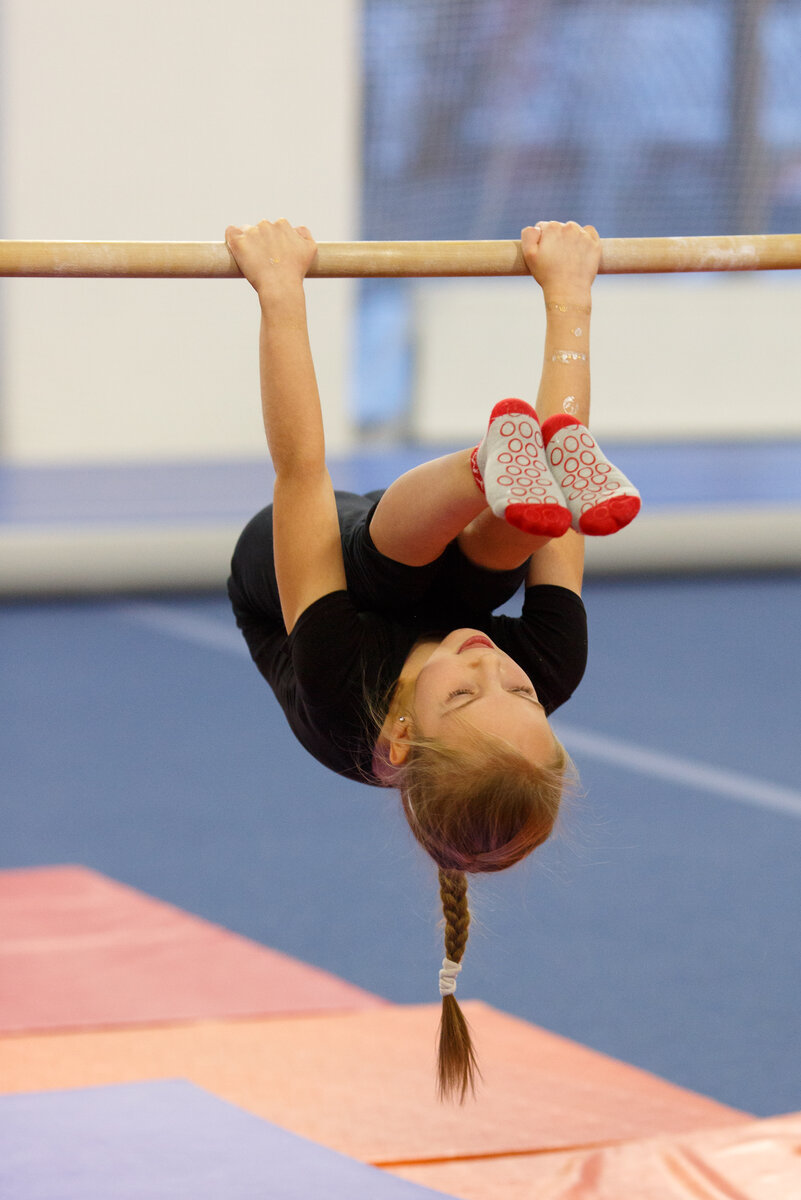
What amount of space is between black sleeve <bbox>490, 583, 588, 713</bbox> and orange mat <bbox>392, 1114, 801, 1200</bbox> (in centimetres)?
60

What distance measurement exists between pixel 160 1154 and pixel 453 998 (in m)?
0.42

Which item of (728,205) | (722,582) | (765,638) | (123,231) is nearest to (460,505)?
(765,638)

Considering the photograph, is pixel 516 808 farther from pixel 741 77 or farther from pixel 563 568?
pixel 741 77

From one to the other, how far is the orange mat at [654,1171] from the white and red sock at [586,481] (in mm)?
855

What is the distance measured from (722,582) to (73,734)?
8.86ft

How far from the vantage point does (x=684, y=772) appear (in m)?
3.65

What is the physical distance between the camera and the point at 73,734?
3.95 metres

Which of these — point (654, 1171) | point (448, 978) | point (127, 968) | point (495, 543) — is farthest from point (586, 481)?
point (127, 968)

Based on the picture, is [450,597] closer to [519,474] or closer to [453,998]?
Answer: [519,474]

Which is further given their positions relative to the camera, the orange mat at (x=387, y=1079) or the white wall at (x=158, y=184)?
the white wall at (x=158, y=184)

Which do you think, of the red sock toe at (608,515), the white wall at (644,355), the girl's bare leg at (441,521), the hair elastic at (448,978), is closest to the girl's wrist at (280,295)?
the girl's bare leg at (441,521)

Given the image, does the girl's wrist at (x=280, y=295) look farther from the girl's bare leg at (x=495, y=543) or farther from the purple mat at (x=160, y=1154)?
the purple mat at (x=160, y=1154)

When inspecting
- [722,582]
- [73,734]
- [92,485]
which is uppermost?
[92,485]

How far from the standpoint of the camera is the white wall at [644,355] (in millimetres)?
7723
